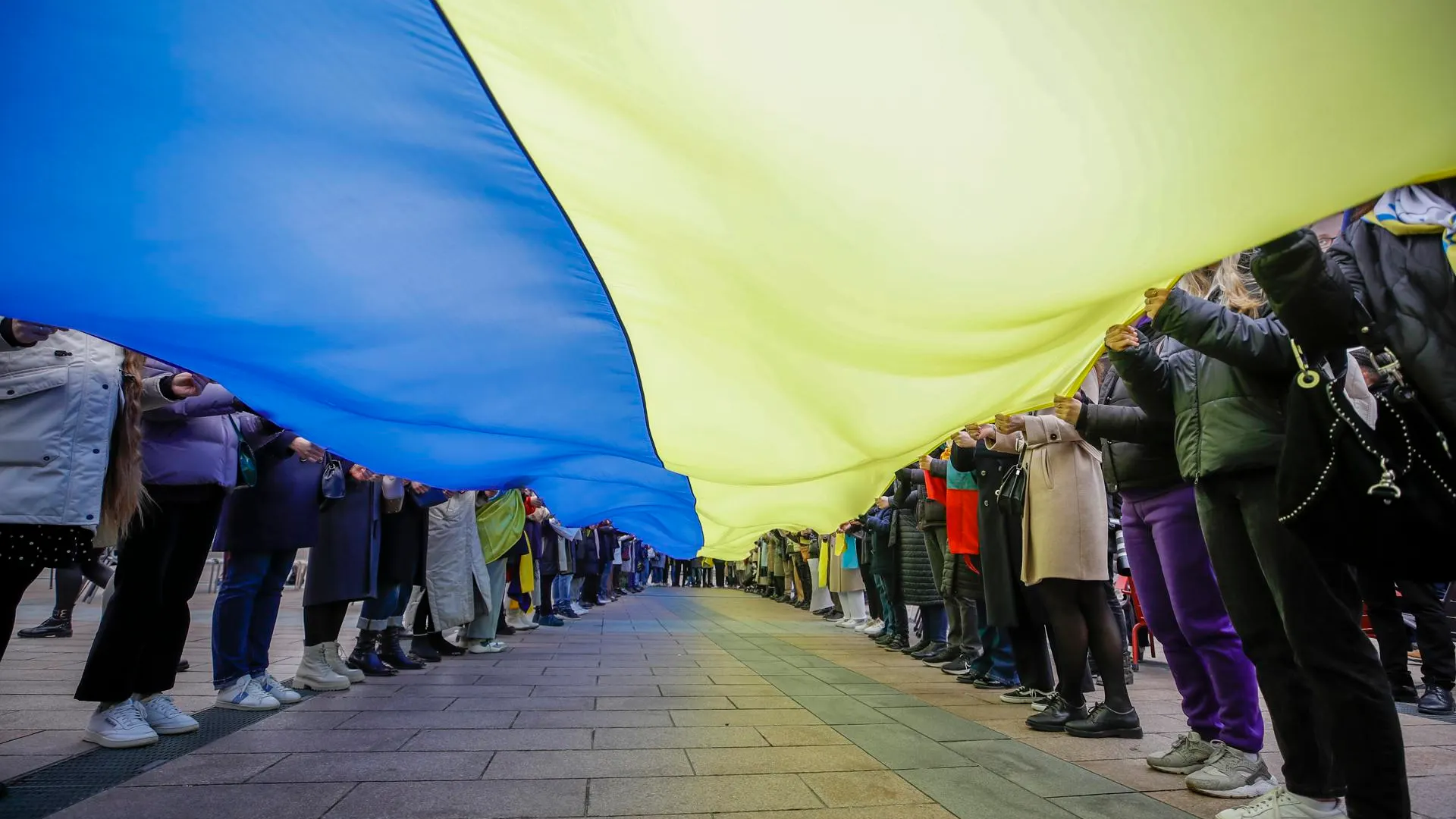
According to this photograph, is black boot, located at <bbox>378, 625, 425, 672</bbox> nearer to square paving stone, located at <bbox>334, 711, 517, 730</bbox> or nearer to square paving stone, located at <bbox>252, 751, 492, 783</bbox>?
square paving stone, located at <bbox>334, 711, 517, 730</bbox>

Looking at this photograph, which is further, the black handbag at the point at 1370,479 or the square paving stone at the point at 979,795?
the square paving stone at the point at 979,795

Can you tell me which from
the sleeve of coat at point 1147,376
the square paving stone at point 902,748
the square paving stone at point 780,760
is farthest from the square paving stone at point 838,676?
the sleeve of coat at point 1147,376

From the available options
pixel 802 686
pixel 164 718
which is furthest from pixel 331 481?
pixel 802 686

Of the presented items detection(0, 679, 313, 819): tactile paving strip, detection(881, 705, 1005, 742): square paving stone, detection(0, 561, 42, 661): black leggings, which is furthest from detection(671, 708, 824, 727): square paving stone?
detection(0, 561, 42, 661): black leggings

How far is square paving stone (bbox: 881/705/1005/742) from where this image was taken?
389 cm

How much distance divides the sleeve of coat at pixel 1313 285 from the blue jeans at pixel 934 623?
20.1 ft

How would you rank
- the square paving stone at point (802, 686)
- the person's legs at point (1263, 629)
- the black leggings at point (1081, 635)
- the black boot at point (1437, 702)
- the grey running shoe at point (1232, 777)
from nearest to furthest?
the person's legs at point (1263, 629) → the grey running shoe at point (1232, 777) → the black leggings at point (1081, 635) → the black boot at point (1437, 702) → the square paving stone at point (802, 686)

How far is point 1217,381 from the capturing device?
273cm

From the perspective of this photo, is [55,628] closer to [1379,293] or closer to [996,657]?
[996,657]

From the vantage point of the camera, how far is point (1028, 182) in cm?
179

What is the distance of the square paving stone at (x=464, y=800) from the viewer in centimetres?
254

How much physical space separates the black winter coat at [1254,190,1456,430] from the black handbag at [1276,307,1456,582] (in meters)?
0.05

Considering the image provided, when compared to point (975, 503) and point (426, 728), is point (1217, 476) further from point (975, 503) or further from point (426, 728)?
point (426, 728)

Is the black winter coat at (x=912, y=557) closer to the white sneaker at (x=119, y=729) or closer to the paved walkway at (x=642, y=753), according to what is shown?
the paved walkway at (x=642, y=753)
